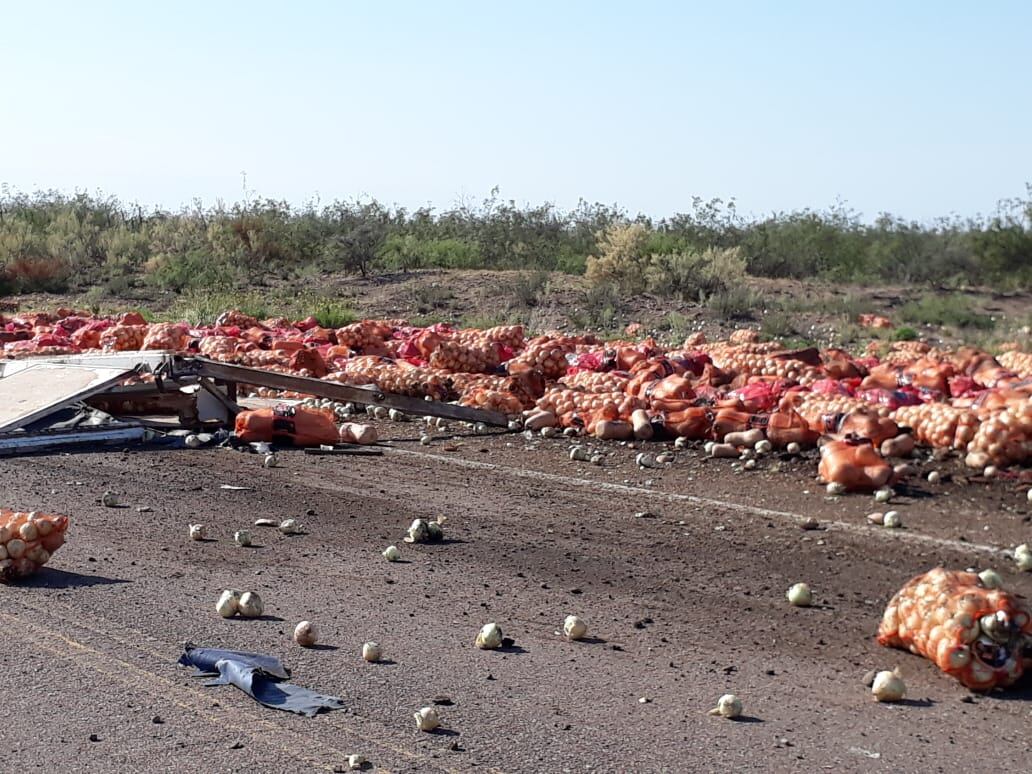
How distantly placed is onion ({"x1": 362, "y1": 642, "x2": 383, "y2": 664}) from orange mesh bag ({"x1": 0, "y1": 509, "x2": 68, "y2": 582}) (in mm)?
2058

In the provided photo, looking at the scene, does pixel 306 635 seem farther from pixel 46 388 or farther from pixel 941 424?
pixel 46 388

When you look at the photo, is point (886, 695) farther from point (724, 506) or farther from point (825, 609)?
point (724, 506)

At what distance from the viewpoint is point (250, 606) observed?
5.82 meters

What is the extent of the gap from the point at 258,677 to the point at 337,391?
6.92 meters

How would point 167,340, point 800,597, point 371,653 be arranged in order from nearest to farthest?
point 371,653 < point 800,597 < point 167,340

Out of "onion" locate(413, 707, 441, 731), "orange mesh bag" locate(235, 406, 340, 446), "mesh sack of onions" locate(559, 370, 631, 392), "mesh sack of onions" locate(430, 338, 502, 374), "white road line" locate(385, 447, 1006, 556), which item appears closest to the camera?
"onion" locate(413, 707, 441, 731)

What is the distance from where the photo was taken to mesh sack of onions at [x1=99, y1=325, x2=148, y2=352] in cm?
1585

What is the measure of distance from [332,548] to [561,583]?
1.43m

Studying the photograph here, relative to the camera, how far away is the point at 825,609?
20.3 feet

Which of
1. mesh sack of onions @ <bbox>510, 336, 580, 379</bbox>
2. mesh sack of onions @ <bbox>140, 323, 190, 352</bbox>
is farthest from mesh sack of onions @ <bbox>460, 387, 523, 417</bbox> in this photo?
mesh sack of onions @ <bbox>140, 323, 190, 352</bbox>

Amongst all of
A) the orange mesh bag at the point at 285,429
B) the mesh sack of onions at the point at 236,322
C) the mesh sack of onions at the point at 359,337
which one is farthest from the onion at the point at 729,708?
the mesh sack of onions at the point at 236,322

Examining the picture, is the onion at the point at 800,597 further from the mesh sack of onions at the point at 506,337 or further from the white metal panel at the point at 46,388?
the mesh sack of onions at the point at 506,337

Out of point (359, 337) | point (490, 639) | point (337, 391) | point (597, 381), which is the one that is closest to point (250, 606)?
point (490, 639)

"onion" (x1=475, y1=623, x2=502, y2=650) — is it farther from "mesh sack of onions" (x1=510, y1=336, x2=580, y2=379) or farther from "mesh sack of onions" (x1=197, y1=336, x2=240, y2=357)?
"mesh sack of onions" (x1=197, y1=336, x2=240, y2=357)
